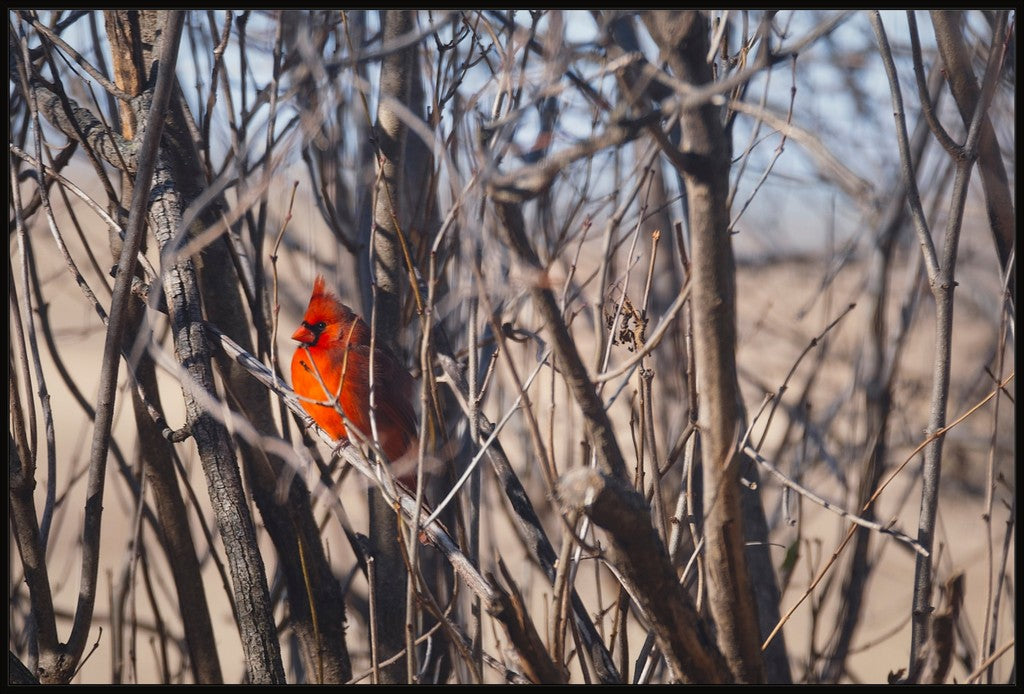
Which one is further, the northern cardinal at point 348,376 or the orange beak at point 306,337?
the orange beak at point 306,337

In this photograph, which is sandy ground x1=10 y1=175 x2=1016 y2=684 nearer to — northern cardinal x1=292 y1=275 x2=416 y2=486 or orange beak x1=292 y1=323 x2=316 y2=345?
northern cardinal x1=292 y1=275 x2=416 y2=486

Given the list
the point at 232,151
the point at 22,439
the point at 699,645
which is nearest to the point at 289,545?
the point at 22,439

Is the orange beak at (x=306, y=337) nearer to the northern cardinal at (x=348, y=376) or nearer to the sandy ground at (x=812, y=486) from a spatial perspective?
the northern cardinal at (x=348, y=376)

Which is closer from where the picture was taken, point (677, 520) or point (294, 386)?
point (677, 520)

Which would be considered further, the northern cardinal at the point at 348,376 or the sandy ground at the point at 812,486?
the sandy ground at the point at 812,486

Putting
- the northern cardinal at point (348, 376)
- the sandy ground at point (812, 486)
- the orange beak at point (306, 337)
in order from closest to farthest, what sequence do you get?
the northern cardinal at point (348, 376) → the orange beak at point (306, 337) → the sandy ground at point (812, 486)

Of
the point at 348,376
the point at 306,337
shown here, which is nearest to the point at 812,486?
the point at 348,376

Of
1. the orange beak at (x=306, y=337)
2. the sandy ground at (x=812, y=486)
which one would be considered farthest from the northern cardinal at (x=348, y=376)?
the sandy ground at (x=812, y=486)

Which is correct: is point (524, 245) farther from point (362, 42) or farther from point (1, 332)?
point (362, 42)

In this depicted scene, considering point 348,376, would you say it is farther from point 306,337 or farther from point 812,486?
point 812,486

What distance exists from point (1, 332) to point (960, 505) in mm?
5031

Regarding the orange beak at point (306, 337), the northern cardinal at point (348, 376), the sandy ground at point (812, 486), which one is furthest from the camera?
the sandy ground at point (812, 486)

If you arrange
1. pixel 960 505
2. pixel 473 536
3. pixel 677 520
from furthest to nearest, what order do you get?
pixel 960 505
pixel 473 536
pixel 677 520

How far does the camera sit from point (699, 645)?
120 centimetres
